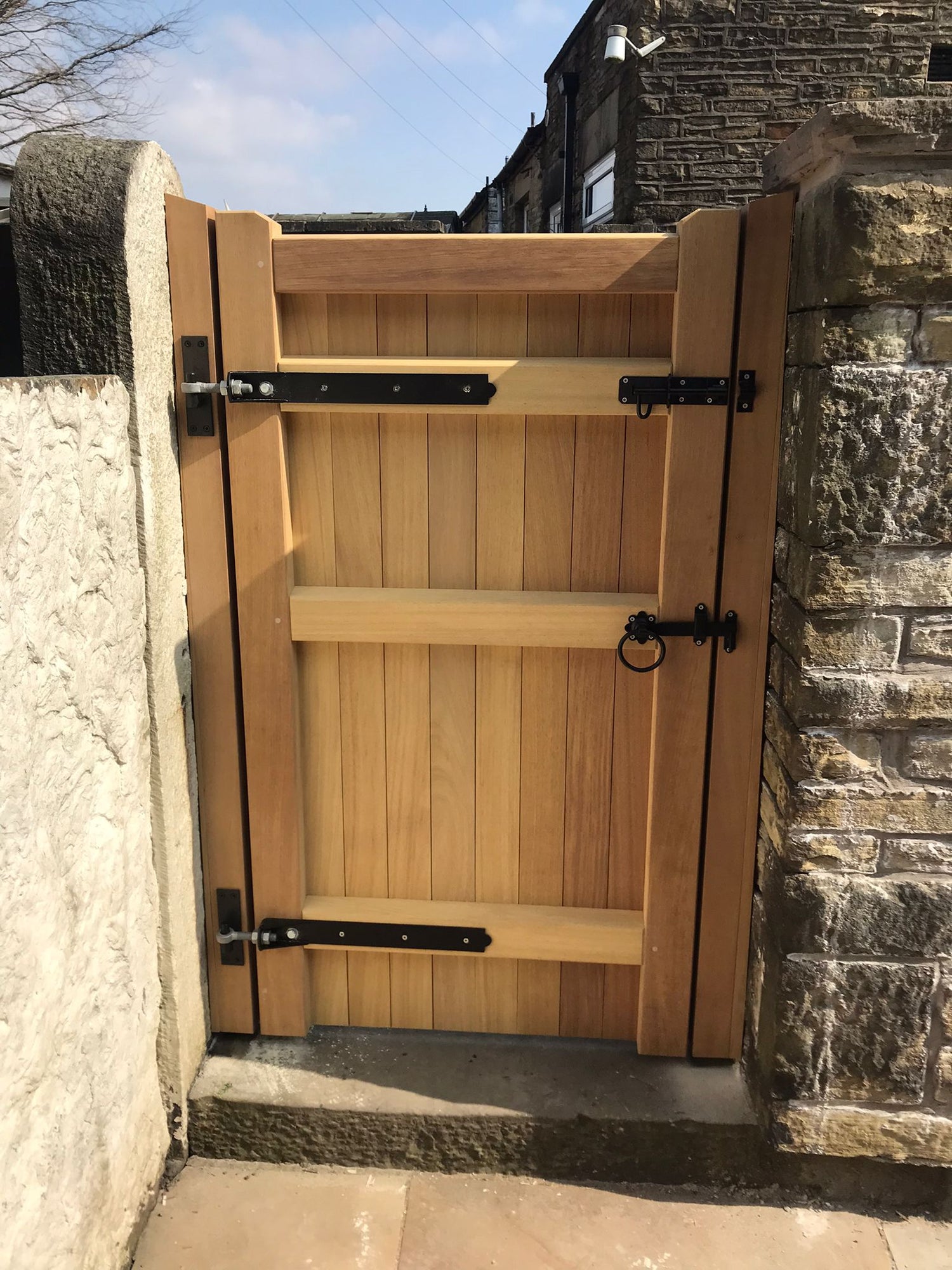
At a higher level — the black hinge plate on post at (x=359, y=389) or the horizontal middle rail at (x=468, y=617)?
the black hinge plate on post at (x=359, y=389)

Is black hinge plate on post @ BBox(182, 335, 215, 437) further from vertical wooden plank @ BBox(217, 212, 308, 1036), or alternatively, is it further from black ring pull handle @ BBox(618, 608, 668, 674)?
black ring pull handle @ BBox(618, 608, 668, 674)

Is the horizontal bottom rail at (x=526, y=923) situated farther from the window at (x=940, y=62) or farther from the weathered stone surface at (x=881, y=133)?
the window at (x=940, y=62)

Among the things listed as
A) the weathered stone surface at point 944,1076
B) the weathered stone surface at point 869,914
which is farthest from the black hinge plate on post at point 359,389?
the weathered stone surface at point 944,1076

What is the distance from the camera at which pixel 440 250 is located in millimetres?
1950

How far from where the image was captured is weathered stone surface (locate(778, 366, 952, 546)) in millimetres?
1711

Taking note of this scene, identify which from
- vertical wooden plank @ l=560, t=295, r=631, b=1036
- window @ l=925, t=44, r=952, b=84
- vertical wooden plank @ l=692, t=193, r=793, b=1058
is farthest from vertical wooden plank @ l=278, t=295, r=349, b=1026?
window @ l=925, t=44, r=952, b=84

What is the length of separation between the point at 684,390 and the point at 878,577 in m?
0.55

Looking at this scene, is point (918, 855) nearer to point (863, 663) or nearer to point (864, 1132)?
point (863, 663)

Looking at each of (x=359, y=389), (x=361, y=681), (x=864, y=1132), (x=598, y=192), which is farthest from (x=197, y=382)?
(x=598, y=192)

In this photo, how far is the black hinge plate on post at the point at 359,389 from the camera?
78.6 inches

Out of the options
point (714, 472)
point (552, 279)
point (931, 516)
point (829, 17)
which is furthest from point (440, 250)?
point (829, 17)

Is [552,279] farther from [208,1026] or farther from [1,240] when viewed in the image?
[208,1026]

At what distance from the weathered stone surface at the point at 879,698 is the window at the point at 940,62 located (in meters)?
6.50

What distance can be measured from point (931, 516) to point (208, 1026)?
79.5 inches
